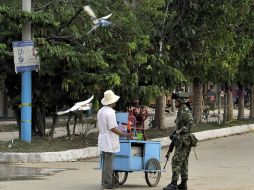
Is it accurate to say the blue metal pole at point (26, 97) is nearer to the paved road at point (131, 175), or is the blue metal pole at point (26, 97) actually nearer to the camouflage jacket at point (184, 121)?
the paved road at point (131, 175)

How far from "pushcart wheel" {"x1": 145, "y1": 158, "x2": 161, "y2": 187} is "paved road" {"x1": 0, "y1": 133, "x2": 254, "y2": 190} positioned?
12 cm

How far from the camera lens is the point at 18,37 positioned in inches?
599

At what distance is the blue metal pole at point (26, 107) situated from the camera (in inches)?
573

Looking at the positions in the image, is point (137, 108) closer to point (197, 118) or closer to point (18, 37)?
point (18, 37)

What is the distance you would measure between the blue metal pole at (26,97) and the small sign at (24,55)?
201 mm

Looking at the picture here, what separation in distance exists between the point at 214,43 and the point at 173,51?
139 centimetres

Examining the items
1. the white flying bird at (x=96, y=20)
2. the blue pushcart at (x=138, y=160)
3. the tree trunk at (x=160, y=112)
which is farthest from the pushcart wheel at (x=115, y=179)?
the tree trunk at (x=160, y=112)

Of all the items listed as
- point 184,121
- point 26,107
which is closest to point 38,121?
point 26,107

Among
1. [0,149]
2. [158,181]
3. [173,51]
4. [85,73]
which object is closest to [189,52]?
[173,51]

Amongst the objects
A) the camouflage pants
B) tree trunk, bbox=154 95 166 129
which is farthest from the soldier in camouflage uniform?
tree trunk, bbox=154 95 166 129

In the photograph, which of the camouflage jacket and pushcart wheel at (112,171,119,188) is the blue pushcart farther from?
the camouflage jacket

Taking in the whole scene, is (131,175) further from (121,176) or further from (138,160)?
(138,160)

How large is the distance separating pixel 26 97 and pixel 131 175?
4194mm

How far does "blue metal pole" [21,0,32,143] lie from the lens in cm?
1448
